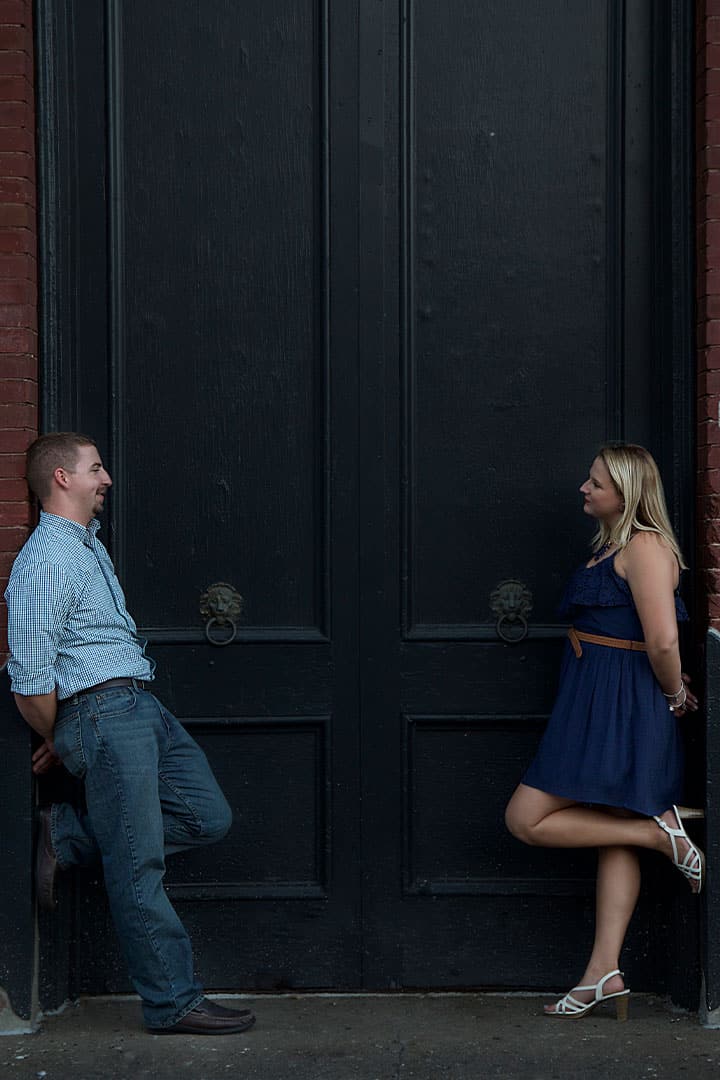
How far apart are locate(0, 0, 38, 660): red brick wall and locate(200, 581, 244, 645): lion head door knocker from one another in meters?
0.67

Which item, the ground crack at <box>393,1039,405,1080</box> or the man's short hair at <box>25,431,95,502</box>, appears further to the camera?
the man's short hair at <box>25,431,95,502</box>

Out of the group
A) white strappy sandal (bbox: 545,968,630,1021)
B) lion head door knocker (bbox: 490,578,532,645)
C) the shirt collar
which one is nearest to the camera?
the shirt collar

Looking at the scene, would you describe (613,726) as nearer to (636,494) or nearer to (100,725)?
(636,494)

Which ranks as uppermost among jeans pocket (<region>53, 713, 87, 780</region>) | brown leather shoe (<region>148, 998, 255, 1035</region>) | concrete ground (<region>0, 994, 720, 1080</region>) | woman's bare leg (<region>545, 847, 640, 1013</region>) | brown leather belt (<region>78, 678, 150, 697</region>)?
brown leather belt (<region>78, 678, 150, 697</region>)

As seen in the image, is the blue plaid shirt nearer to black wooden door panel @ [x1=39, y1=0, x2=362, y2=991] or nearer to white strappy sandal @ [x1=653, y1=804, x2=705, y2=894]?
black wooden door panel @ [x1=39, y1=0, x2=362, y2=991]

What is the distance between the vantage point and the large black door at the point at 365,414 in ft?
15.0

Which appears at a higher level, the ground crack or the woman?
the woman

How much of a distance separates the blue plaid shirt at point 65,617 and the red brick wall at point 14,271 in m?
0.21

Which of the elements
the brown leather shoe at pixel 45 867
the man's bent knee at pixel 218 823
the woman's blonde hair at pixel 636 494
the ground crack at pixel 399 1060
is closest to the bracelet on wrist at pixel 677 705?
the woman's blonde hair at pixel 636 494

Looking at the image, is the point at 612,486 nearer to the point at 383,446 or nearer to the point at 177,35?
the point at 383,446

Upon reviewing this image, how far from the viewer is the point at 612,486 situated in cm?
421

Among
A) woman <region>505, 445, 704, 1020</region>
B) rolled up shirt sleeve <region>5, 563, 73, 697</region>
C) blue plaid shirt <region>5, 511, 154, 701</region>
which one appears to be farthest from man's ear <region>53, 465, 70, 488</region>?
woman <region>505, 445, 704, 1020</region>

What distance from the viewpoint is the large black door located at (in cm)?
456

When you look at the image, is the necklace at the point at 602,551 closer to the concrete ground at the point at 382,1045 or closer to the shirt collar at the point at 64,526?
the concrete ground at the point at 382,1045
